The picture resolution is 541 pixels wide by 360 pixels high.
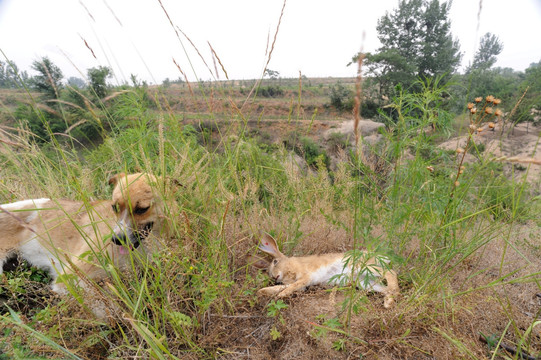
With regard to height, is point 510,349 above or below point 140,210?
below

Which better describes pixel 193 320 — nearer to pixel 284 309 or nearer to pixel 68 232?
pixel 284 309

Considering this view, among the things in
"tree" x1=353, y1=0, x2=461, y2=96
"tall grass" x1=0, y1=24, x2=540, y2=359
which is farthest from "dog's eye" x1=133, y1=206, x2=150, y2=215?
"tree" x1=353, y1=0, x2=461, y2=96

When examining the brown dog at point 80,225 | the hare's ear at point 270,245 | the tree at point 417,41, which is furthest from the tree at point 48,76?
the tree at point 417,41

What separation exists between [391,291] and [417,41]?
27.1 metres

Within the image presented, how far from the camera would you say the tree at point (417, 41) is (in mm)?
20812

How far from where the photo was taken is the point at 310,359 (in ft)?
5.08

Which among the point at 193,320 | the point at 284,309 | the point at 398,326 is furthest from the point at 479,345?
the point at 193,320

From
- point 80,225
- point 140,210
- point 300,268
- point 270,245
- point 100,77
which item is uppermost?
point 100,77

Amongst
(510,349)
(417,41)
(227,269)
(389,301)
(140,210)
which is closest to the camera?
(510,349)

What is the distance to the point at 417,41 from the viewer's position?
22.5 metres

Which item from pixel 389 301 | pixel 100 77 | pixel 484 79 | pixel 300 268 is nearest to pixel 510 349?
pixel 389 301

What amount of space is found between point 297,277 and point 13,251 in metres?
2.72

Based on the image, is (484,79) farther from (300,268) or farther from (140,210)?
(140,210)

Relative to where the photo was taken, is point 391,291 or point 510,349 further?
point 391,291
